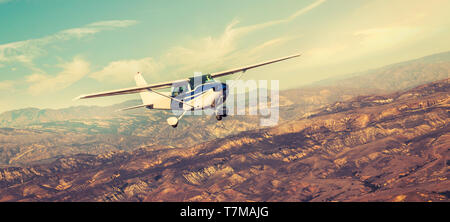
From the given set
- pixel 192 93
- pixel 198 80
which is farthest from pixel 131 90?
pixel 198 80

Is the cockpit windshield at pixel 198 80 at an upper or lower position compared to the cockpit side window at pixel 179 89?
upper

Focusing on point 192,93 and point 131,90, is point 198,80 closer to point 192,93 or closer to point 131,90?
point 192,93

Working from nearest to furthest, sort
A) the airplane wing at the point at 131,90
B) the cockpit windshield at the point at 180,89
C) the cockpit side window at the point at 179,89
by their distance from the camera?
the airplane wing at the point at 131,90
the cockpit windshield at the point at 180,89
the cockpit side window at the point at 179,89

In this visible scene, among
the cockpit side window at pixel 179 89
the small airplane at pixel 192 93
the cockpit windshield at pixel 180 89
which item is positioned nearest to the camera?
the small airplane at pixel 192 93

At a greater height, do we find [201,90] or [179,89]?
[179,89]

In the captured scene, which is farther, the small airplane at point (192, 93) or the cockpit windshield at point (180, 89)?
the cockpit windshield at point (180, 89)

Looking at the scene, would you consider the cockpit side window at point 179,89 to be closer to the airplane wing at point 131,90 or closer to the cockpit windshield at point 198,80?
the cockpit windshield at point 198,80

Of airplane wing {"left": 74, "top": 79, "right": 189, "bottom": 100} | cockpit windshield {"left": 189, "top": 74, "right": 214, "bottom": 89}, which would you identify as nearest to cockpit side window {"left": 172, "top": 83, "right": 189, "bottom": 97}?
cockpit windshield {"left": 189, "top": 74, "right": 214, "bottom": 89}

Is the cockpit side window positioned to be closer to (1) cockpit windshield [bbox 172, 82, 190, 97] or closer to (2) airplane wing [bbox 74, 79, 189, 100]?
(1) cockpit windshield [bbox 172, 82, 190, 97]

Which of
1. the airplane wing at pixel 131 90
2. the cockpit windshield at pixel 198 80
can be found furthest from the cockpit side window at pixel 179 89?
the airplane wing at pixel 131 90
